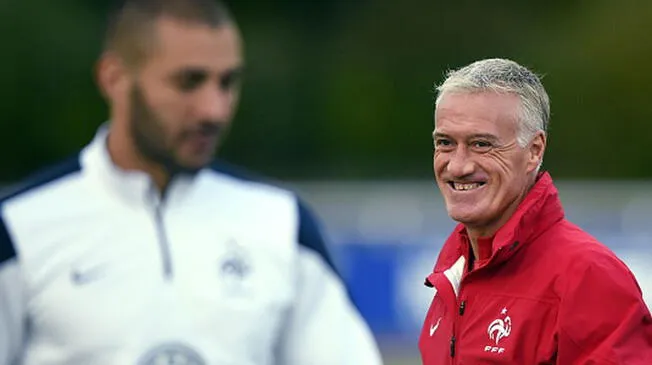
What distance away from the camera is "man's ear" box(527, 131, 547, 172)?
251 cm

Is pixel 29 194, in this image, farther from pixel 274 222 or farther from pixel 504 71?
pixel 504 71

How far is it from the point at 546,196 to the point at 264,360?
5.14ft

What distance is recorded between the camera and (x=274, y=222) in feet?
13.6

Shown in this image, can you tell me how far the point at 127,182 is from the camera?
13.3 ft

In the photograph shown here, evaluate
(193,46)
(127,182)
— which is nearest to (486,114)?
(193,46)

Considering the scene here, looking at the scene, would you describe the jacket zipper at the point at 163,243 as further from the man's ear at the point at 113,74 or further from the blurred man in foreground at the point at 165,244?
the man's ear at the point at 113,74

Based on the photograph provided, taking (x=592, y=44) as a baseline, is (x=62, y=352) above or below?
above

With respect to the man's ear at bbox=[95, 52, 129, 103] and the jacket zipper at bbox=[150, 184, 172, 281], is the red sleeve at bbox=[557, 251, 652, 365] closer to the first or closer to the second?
the jacket zipper at bbox=[150, 184, 172, 281]

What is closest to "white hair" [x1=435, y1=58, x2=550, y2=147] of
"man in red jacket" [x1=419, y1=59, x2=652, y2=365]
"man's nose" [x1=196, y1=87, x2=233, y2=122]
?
"man in red jacket" [x1=419, y1=59, x2=652, y2=365]

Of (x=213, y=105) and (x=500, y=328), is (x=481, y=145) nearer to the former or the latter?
(x=500, y=328)

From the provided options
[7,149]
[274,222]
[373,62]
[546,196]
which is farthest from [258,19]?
[546,196]

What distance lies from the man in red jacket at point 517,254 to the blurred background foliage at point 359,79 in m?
13.2

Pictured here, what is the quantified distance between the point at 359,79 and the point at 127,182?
1339 centimetres

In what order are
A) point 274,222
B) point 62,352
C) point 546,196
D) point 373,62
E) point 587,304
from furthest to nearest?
point 373,62, point 274,222, point 62,352, point 546,196, point 587,304
